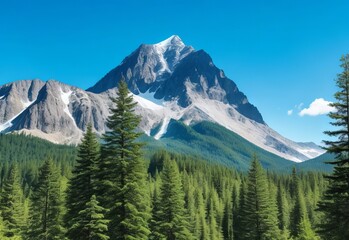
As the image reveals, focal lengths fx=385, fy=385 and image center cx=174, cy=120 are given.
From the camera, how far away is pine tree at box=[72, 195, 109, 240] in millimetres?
28297

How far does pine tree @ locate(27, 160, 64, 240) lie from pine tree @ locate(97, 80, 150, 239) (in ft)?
58.7

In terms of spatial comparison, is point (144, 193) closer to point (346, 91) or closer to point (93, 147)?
point (93, 147)

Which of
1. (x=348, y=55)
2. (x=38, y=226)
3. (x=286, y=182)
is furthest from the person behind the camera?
(x=286, y=182)

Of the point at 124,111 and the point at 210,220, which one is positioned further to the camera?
the point at 210,220

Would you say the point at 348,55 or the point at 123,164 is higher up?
the point at 348,55

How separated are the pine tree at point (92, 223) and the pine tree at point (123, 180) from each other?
0.76 m

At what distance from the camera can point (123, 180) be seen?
30062 mm

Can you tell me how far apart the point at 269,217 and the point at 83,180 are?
28.9 m

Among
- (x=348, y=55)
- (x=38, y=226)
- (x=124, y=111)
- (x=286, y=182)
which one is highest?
(x=286, y=182)

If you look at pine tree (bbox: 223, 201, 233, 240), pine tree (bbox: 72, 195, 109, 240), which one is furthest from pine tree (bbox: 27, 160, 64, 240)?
pine tree (bbox: 223, 201, 233, 240)

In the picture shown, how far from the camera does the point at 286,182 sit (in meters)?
154

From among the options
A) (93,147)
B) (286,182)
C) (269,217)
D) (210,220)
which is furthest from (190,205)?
(286,182)

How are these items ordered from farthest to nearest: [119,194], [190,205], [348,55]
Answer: [190,205]
[119,194]
[348,55]

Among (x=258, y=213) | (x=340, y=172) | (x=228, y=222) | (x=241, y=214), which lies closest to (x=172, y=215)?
(x=258, y=213)
